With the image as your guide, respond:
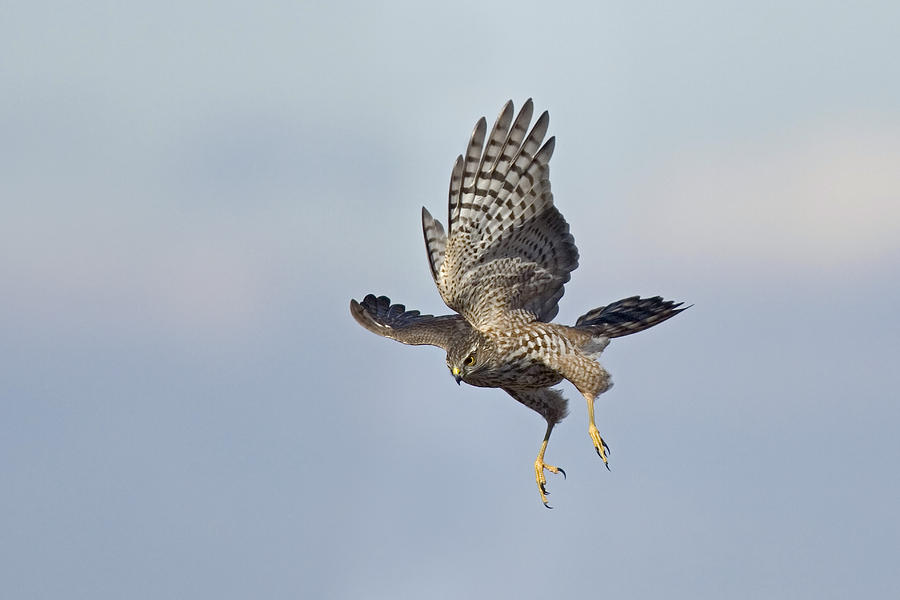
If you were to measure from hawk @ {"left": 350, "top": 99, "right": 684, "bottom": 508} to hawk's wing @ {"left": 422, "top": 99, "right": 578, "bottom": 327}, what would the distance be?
0.01m

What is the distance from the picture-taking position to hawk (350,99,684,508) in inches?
732

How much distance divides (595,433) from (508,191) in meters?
2.90

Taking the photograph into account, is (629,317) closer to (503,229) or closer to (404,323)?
(503,229)

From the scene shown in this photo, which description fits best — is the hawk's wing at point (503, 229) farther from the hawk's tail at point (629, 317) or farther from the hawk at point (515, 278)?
the hawk's tail at point (629, 317)

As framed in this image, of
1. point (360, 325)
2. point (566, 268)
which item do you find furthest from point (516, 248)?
point (360, 325)

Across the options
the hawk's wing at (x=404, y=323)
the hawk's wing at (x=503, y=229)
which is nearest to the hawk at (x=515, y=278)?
the hawk's wing at (x=503, y=229)

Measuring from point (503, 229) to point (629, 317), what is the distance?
198 cm

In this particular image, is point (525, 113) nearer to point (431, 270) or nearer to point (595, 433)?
point (431, 270)

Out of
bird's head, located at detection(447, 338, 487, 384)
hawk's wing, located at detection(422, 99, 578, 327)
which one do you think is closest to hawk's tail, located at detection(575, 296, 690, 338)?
hawk's wing, located at detection(422, 99, 578, 327)

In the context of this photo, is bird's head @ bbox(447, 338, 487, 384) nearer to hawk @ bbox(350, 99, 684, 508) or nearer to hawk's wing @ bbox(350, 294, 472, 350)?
hawk @ bbox(350, 99, 684, 508)

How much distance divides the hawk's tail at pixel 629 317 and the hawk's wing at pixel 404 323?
1.51m

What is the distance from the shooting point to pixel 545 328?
19.3m

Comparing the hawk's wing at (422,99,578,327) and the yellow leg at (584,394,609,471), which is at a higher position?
the hawk's wing at (422,99,578,327)

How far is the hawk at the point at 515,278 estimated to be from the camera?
61.0 feet
